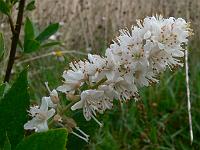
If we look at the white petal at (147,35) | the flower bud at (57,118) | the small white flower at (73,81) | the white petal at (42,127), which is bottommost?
the white petal at (42,127)

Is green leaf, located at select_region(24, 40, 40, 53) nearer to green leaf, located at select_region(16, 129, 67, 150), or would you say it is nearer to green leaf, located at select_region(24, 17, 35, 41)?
green leaf, located at select_region(24, 17, 35, 41)

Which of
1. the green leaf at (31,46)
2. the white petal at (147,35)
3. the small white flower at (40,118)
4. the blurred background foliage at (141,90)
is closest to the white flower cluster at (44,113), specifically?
the small white flower at (40,118)

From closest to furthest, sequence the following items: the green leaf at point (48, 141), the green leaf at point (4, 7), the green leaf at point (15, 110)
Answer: the green leaf at point (48, 141), the green leaf at point (15, 110), the green leaf at point (4, 7)

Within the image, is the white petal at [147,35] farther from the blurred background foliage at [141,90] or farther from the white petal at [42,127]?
the blurred background foliage at [141,90]

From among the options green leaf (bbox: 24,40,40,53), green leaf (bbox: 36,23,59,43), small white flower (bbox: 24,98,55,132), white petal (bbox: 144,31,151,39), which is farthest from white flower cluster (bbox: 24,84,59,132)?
green leaf (bbox: 36,23,59,43)

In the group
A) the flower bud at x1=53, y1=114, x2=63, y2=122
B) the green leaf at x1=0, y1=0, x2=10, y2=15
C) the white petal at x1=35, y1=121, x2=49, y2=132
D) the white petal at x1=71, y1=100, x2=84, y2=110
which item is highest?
the green leaf at x1=0, y1=0, x2=10, y2=15

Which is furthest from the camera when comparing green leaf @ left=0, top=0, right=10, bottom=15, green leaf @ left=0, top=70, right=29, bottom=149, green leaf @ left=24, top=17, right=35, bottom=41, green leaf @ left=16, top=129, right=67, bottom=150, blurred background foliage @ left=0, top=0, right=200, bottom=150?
blurred background foliage @ left=0, top=0, right=200, bottom=150

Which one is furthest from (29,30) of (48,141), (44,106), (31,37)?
(48,141)

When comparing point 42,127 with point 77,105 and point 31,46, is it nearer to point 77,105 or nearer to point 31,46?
point 77,105
